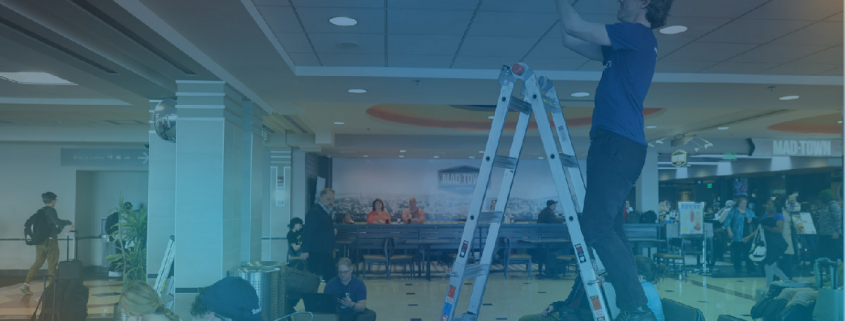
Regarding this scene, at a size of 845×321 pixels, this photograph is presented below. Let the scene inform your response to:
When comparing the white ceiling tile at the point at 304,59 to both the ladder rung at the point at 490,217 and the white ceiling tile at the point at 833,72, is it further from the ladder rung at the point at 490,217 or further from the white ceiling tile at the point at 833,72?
the white ceiling tile at the point at 833,72

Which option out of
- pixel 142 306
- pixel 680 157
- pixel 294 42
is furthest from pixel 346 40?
pixel 680 157

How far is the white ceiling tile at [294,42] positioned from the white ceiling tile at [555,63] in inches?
84.1

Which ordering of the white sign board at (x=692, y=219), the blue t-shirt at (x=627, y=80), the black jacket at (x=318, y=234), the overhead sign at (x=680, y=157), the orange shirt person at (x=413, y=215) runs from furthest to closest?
1. the orange shirt person at (x=413, y=215)
2. the overhead sign at (x=680, y=157)
3. the white sign board at (x=692, y=219)
4. the black jacket at (x=318, y=234)
5. the blue t-shirt at (x=627, y=80)

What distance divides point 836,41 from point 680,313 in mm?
3499

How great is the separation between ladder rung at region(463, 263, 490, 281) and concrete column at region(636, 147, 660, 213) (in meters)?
13.6

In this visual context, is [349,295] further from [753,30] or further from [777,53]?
[777,53]

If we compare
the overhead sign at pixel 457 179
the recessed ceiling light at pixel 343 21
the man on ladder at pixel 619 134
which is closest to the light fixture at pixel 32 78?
the recessed ceiling light at pixel 343 21

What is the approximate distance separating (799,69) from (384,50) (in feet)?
14.3

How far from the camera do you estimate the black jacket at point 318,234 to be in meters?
7.30

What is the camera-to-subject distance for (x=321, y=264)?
291 inches

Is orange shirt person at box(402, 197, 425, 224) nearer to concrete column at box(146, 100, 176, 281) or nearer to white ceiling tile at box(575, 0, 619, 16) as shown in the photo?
concrete column at box(146, 100, 176, 281)

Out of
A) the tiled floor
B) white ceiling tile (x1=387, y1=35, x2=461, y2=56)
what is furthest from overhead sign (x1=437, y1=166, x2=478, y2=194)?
white ceiling tile (x1=387, y1=35, x2=461, y2=56)

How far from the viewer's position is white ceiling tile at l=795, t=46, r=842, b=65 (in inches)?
210

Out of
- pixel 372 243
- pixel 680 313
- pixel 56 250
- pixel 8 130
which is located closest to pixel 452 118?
pixel 372 243
